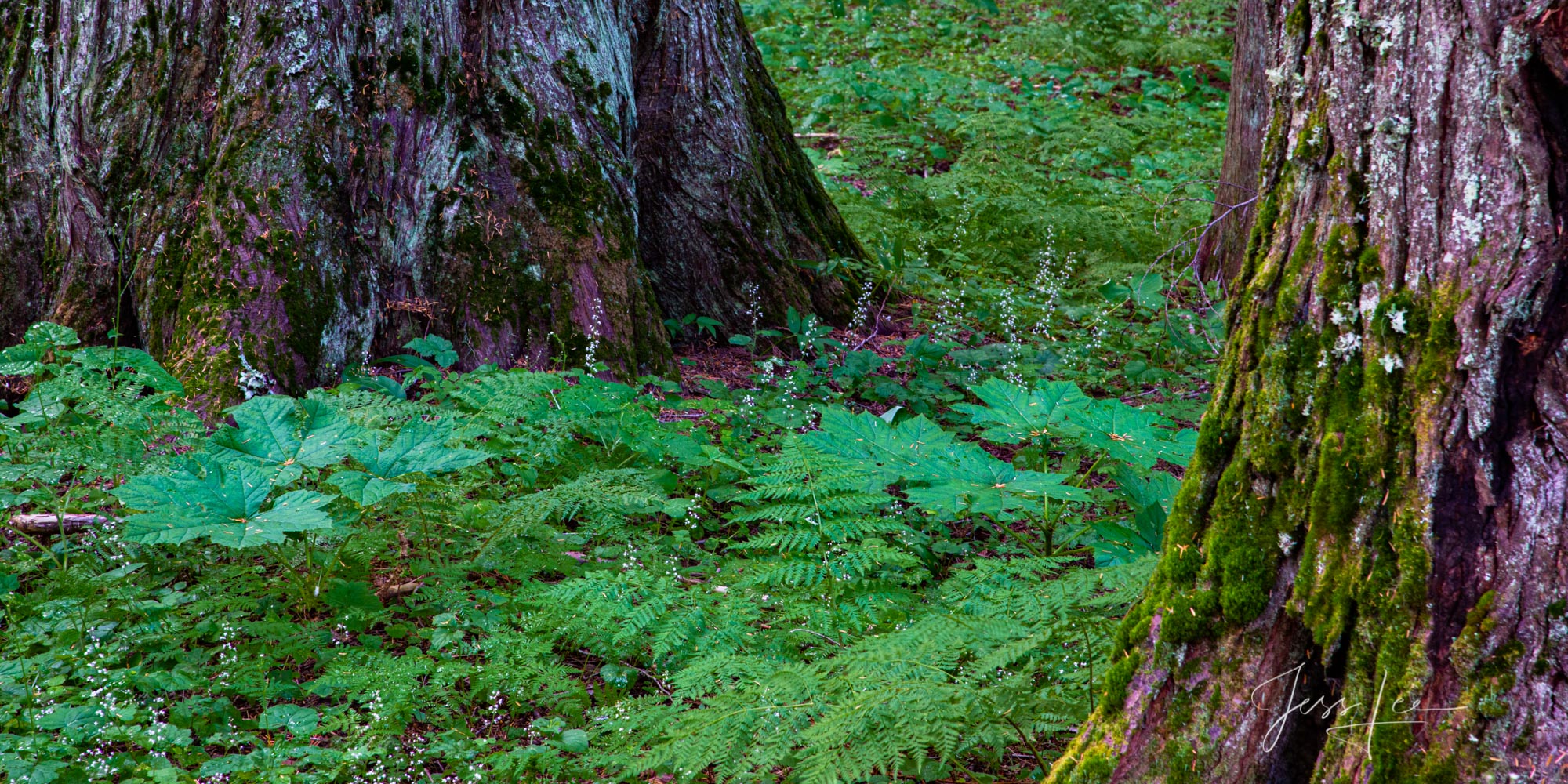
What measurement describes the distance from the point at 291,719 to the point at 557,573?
39.4 inches

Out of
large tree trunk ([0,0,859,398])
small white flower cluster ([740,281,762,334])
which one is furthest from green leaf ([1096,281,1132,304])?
large tree trunk ([0,0,859,398])

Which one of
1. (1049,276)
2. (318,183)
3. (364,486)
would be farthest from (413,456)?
(1049,276)

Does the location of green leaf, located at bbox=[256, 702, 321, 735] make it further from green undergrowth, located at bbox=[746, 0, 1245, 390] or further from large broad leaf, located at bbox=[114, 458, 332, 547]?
green undergrowth, located at bbox=[746, 0, 1245, 390]

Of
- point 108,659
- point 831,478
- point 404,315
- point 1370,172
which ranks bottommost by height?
point 108,659

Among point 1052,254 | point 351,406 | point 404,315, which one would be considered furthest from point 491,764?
point 1052,254

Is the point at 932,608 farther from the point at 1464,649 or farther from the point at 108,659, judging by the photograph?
the point at 108,659

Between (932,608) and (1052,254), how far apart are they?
4.27 metres

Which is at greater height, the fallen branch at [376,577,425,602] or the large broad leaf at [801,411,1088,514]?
the large broad leaf at [801,411,1088,514]

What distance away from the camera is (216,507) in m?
2.56

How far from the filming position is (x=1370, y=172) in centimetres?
160

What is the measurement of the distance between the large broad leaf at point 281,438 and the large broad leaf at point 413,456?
3.7 inches

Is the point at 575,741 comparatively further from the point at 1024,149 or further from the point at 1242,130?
the point at 1024,149

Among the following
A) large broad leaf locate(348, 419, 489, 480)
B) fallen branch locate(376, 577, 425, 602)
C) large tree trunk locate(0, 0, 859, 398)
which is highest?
large tree trunk locate(0, 0, 859, 398)

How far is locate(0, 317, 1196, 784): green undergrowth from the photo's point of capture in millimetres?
2266
